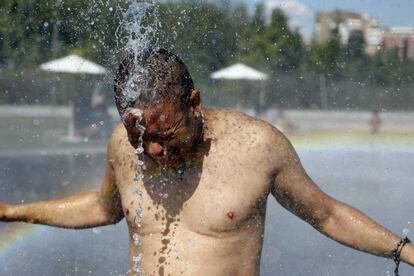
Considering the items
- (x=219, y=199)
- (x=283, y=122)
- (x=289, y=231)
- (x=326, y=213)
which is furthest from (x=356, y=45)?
(x=219, y=199)

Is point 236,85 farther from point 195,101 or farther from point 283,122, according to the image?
point 195,101

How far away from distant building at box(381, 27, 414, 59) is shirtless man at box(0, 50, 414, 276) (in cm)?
481

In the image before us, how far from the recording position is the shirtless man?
8.51ft

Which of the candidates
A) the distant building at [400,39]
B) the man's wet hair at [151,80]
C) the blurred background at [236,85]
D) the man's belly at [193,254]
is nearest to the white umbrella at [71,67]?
the blurred background at [236,85]

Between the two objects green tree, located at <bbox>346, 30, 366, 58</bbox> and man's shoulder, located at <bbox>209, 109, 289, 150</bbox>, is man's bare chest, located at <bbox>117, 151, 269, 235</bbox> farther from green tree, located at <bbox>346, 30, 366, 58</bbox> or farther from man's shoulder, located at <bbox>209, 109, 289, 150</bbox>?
green tree, located at <bbox>346, 30, 366, 58</bbox>

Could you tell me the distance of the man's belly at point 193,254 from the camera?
2596 mm

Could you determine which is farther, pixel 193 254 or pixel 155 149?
pixel 193 254

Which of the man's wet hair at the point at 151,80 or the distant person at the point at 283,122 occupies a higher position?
the man's wet hair at the point at 151,80

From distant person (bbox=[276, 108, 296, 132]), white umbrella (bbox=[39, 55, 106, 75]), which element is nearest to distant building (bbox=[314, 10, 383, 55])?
distant person (bbox=[276, 108, 296, 132])

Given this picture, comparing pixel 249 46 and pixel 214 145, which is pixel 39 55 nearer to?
pixel 249 46

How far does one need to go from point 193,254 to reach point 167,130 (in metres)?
0.43

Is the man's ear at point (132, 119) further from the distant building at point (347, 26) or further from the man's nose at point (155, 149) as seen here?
the distant building at point (347, 26)

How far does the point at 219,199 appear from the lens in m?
2.60

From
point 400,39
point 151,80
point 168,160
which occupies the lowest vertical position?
point 400,39
